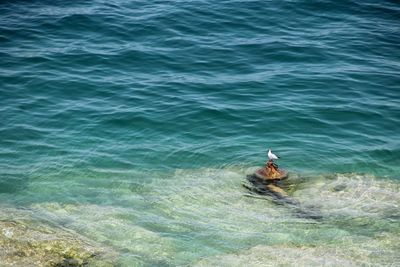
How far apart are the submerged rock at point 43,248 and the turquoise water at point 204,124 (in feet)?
1.44

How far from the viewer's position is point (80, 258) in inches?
380

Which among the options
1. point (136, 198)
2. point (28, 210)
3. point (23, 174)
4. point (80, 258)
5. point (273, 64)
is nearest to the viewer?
point (80, 258)

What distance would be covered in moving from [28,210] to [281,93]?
10.3 m

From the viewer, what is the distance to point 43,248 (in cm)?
990

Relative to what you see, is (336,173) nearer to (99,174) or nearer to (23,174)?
(99,174)

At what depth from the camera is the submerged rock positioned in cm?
950

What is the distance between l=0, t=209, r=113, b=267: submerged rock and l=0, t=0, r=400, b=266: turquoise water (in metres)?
0.44

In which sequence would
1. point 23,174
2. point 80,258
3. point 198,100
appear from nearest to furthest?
1. point 80,258
2. point 23,174
3. point 198,100

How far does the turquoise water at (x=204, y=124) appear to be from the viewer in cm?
1088

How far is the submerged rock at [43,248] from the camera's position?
31.2 feet

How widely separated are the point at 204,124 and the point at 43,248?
795 cm

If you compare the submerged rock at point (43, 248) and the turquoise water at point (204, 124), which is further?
the turquoise water at point (204, 124)

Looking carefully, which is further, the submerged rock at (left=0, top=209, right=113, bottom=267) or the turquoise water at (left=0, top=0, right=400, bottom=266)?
the turquoise water at (left=0, top=0, right=400, bottom=266)

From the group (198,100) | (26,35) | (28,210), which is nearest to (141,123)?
(198,100)
